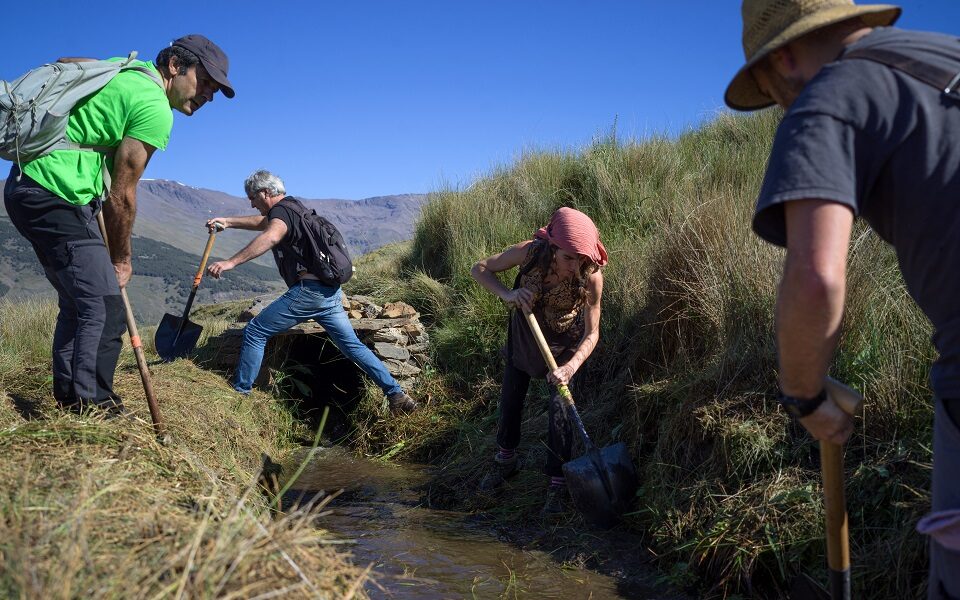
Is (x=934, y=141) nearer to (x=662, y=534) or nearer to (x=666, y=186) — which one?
(x=662, y=534)

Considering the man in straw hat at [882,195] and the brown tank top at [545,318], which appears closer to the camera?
the man in straw hat at [882,195]

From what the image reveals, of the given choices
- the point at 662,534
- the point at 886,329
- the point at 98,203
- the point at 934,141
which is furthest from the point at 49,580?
the point at 886,329

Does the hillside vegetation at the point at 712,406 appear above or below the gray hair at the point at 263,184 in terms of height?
below

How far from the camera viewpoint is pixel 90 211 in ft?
13.1

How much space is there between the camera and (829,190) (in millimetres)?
1494

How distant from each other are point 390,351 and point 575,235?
3.64 meters

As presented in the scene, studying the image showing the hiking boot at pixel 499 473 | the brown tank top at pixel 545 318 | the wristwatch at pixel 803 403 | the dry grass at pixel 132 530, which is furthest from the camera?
the hiking boot at pixel 499 473

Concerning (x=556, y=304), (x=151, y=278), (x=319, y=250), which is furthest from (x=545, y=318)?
(x=151, y=278)

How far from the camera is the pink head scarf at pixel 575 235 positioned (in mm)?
4516

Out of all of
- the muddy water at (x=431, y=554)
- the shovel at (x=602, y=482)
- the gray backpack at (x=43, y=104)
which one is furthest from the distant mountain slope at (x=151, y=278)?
the shovel at (x=602, y=482)

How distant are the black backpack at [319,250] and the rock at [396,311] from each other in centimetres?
155

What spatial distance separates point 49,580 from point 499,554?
10.7 ft

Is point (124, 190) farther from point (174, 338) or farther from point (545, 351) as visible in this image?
point (174, 338)

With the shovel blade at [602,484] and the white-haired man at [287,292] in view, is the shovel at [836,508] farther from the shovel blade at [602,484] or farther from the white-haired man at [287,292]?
the white-haired man at [287,292]
